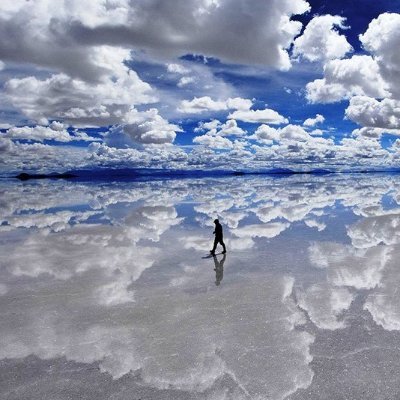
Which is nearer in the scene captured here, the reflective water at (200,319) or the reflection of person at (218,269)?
the reflective water at (200,319)

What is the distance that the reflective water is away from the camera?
6652 millimetres

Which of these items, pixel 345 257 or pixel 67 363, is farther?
pixel 345 257

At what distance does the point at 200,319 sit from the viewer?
9281mm

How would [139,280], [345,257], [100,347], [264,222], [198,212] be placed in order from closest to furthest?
[100,347], [139,280], [345,257], [264,222], [198,212]

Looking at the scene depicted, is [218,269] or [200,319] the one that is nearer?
[200,319]

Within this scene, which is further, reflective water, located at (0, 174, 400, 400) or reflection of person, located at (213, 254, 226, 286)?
reflection of person, located at (213, 254, 226, 286)

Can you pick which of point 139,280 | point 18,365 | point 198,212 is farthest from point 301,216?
point 18,365

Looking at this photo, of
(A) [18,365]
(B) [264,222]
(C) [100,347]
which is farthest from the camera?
(B) [264,222]

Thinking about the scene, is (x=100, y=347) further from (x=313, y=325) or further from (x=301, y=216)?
(x=301, y=216)

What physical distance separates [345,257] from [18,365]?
11.9 meters

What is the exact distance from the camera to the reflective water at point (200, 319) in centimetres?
665

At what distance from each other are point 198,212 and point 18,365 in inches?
927

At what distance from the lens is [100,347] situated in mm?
7898

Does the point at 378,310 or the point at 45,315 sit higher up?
the point at 378,310
